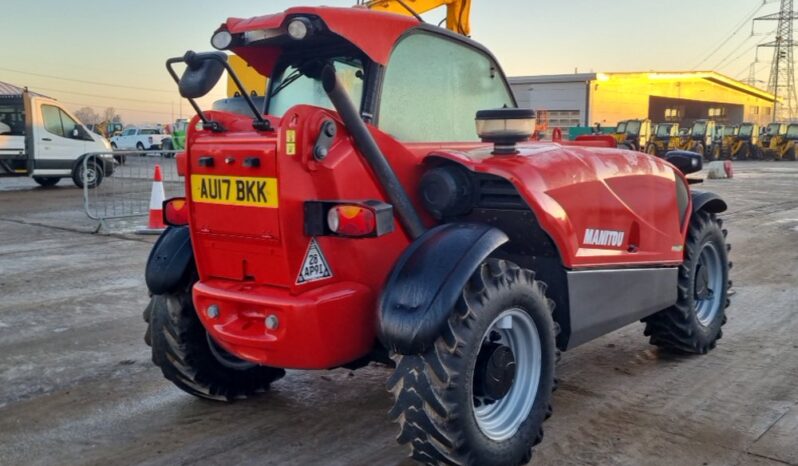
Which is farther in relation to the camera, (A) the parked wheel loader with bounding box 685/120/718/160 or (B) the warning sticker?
(A) the parked wheel loader with bounding box 685/120/718/160

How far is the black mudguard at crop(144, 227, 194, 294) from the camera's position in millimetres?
3793

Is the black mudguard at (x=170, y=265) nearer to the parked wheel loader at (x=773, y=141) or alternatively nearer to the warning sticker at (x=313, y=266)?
the warning sticker at (x=313, y=266)

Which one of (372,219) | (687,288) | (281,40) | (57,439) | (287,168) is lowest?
(57,439)

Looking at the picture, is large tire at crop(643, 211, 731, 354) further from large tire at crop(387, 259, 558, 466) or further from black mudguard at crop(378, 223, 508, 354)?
black mudguard at crop(378, 223, 508, 354)

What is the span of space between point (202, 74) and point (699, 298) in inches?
145

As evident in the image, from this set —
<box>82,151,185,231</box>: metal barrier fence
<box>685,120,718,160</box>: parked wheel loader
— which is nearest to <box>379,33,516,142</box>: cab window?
<box>82,151,185,231</box>: metal barrier fence

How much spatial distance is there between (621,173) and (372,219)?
1.85 m

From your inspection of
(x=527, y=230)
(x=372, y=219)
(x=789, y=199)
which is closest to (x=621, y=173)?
(x=527, y=230)

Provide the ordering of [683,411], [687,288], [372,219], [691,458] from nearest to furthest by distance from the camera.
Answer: [372,219] < [691,458] < [683,411] < [687,288]

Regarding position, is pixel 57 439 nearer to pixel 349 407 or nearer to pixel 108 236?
pixel 349 407

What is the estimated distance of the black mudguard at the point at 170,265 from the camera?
379 centimetres

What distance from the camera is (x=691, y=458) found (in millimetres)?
3516

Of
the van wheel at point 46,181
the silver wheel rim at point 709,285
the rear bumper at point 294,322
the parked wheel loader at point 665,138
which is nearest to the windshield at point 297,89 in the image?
the rear bumper at point 294,322

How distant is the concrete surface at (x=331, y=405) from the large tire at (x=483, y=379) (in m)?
0.32
